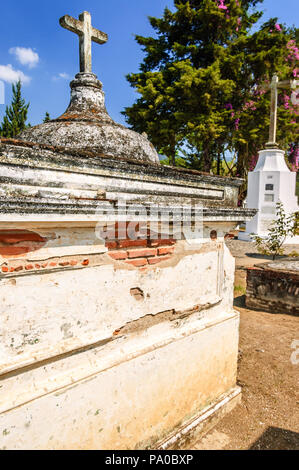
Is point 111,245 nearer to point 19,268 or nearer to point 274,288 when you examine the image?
point 19,268

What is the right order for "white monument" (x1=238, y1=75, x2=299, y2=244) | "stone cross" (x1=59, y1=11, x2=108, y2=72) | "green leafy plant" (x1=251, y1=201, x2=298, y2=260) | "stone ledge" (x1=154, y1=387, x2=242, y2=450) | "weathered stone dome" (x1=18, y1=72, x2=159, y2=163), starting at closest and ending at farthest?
"stone ledge" (x1=154, y1=387, x2=242, y2=450)
"weathered stone dome" (x1=18, y1=72, x2=159, y2=163)
"stone cross" (x1=59, y1=11, x2=108, y2=72)
"green leafy plant" (x1=251, y1=201, x2=298, y2=260)
"white monument" (x1=238, y1=75, x2=299, y2=244)

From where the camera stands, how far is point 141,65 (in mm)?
17109

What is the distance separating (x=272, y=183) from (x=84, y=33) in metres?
12.2

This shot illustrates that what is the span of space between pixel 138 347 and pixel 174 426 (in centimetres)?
96

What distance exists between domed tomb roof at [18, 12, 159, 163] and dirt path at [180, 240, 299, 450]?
294 centimetres

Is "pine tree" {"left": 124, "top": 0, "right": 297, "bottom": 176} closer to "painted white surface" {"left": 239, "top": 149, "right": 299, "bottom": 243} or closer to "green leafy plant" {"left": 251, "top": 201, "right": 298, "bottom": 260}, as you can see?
"painted white surface" {"left": 239, "top": 149, "right": 299, "bottom": 243}

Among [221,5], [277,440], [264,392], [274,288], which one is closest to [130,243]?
[277,440]

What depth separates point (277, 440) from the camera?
303cm

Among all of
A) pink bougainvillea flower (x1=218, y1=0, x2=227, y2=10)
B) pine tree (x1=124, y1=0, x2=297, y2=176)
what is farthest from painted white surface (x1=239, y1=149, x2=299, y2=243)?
pink bougainvillea flower (x1=218, y1=0, x2=227, y2=10)

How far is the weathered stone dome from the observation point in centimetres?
306

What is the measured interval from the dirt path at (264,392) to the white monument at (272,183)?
894 centimetres
